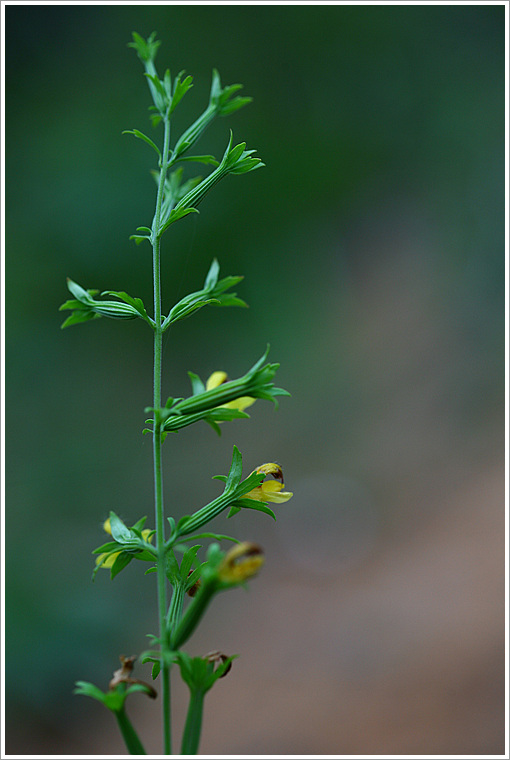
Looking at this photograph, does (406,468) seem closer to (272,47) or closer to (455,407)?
(455,407)

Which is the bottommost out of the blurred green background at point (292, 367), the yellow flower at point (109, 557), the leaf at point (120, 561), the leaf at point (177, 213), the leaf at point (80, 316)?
the leaf at point (120, 561)

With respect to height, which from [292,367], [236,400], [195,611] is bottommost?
[195,611]

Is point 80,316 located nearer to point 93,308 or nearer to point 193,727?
point 93,308

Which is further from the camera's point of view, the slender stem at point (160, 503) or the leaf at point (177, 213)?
the leaf at point (177, 213)

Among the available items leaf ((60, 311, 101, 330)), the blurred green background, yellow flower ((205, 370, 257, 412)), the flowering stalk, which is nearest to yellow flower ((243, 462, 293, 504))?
the flowering stalk

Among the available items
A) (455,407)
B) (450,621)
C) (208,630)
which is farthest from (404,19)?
(208,630)

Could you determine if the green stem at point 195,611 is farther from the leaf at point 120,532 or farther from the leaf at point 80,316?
the leaf at point 80,316

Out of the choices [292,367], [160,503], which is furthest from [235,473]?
[292,367]

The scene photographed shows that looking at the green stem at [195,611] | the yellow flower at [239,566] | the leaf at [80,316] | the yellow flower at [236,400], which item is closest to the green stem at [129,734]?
the green stem at [195,611]
